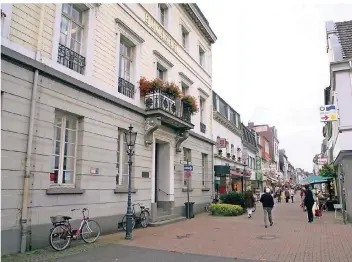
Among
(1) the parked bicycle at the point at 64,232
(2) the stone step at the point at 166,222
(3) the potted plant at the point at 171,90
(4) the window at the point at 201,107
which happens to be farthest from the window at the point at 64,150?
(4) the window at the point at 201,107

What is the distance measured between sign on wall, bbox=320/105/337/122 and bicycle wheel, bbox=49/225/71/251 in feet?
42.8

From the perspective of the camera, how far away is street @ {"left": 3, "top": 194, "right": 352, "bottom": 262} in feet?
27.1

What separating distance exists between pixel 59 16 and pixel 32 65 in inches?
91.0

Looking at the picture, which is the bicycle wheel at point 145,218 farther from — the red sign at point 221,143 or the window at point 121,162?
the red sign at point 221,143

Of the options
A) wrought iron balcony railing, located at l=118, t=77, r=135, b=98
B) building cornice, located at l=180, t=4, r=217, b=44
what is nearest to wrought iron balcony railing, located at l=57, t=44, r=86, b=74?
wrought iron balcony railing, located at l=118, t=77, r=135, b=98

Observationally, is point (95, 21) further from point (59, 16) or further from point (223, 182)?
point (223, 182)

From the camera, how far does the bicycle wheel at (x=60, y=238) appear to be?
A: 28.7 feet

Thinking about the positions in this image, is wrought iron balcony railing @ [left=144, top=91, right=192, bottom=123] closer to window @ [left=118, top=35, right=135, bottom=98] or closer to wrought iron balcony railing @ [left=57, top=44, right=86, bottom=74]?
window @ [left=118, top=35, right=135, bottom=98]

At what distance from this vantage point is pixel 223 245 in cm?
1000

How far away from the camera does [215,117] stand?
1038 inches

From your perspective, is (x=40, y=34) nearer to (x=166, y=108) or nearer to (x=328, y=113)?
(x=166, y=108)

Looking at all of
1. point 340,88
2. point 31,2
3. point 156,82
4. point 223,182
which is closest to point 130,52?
point 156,82

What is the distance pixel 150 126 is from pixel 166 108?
1.46m

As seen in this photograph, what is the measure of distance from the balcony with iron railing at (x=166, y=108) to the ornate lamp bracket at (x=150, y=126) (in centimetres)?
25
